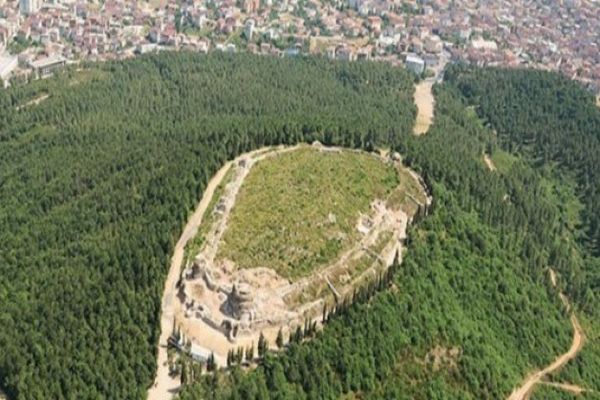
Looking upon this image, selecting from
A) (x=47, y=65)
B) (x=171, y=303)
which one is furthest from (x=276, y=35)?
(x=171, y=303)

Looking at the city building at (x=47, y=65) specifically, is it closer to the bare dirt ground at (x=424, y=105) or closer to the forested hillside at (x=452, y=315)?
the bare dirt ground at (x=424, y=105)

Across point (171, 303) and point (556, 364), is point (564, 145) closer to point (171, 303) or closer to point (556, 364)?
point (556, 364)

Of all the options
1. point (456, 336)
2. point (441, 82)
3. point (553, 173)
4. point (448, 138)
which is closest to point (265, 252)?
point (456, 336)

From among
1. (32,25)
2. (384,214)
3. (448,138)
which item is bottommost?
(32,25)

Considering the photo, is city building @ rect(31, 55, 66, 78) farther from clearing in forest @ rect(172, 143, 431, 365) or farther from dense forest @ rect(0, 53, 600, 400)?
clearing in forest @ rect(172, 143, 431, 365)

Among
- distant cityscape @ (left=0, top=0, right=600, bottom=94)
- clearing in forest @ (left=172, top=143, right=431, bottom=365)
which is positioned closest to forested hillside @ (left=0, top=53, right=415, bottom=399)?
clearing in forest @ (left=172, top=143, right=431, bottom=365)

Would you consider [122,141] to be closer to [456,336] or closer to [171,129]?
[171,129]
